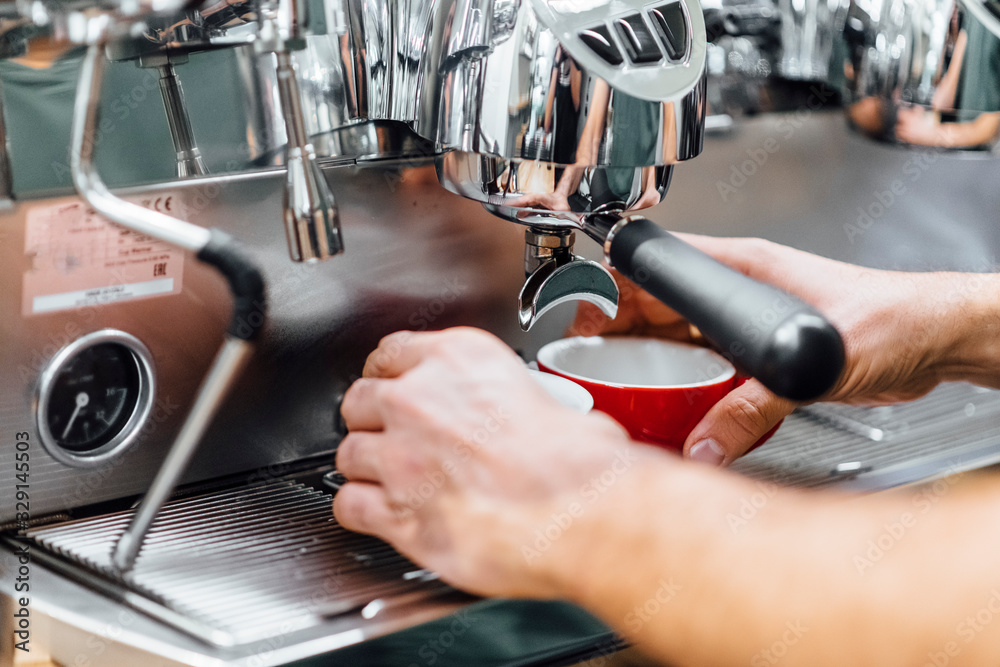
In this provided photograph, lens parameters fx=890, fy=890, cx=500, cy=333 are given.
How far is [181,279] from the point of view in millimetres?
464

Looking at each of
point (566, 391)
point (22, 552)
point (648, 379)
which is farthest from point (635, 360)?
point (22, 552)

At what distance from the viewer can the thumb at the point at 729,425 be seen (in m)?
0.47

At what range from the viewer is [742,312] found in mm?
324

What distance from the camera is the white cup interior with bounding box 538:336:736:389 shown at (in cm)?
53

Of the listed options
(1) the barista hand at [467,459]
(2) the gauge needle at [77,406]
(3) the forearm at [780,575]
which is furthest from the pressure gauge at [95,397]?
(3) the forearm at [780,575]

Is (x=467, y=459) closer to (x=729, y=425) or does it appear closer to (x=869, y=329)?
(x=729, y=425)

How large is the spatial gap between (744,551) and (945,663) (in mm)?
75

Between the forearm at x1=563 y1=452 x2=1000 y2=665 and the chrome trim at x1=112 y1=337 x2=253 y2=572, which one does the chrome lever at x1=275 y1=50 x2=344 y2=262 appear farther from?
the forearm at x1=563 y1=452 x2=1000 y2=665

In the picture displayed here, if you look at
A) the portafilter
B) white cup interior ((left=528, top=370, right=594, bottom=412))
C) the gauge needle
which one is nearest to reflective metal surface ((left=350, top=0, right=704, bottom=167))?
the portafilter

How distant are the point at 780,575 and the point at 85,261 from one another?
0.35 m

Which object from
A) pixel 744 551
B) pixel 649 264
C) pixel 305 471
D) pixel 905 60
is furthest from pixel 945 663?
pixel 905 60

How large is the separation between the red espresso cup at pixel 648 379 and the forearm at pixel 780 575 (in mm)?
112

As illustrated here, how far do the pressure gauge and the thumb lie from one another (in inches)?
11.4

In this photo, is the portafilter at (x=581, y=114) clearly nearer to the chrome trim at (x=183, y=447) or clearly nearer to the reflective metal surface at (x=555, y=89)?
the reflective metal surface at (x=555, y=89)
